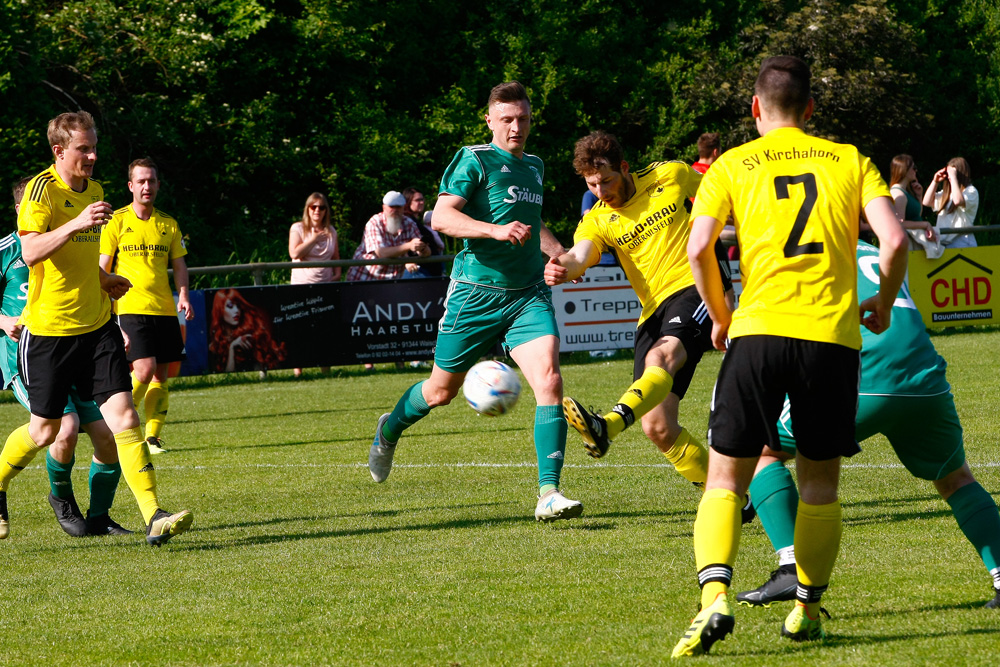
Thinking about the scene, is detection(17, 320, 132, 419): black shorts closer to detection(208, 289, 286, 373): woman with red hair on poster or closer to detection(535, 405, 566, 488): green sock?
detection(535, 405, 566, 488): green sock

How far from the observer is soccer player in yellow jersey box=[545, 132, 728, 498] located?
6598 mm

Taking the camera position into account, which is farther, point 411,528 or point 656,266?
point 411,528

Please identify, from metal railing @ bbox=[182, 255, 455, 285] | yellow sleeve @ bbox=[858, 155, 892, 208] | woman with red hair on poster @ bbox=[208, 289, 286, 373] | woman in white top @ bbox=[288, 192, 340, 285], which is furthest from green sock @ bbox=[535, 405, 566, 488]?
woman in white top @ bbox=[288, 192, 340, 285]

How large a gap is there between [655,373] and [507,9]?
1125 inches

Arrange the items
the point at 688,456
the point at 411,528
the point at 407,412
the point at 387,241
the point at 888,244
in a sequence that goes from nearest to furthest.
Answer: the point at 888,244, the point at 688,456, the point at 411,528, the point at 407,412, the point at 387,241

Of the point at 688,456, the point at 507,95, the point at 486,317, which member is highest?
the point at 507,95

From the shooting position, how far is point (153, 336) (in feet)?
36.5

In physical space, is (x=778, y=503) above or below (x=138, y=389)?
above

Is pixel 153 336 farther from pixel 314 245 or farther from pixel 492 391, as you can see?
pixel 314 245

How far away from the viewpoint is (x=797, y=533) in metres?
4.37

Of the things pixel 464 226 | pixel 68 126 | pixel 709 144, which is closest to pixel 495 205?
pixel 464 226

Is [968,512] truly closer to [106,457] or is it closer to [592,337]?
[106,457]

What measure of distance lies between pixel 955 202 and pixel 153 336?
12.2 m

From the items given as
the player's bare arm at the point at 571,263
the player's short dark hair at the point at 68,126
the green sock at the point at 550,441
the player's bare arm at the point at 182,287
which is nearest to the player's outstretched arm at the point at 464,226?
the player's bare arm at the point at 571,263
